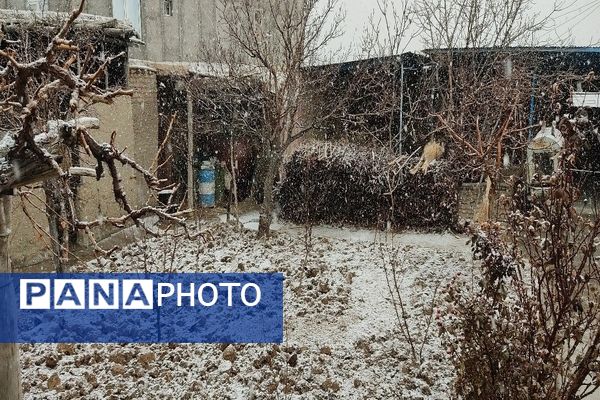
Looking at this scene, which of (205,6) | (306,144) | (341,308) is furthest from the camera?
(205,6)

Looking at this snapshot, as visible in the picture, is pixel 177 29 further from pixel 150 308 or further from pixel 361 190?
pixel 150 308

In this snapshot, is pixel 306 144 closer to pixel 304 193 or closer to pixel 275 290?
pixel 304 193

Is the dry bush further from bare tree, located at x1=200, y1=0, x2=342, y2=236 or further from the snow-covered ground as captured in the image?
bare tree, located at x1=200, y1=0, x2=342, y2=236

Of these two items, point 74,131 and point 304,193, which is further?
point 304,193

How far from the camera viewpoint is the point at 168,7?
16281 mm

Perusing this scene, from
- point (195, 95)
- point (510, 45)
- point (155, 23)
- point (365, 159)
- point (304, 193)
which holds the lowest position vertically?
point (304, 193)

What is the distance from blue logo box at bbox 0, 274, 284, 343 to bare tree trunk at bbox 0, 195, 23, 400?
344 centimetres

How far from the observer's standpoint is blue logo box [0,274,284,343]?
6.12 meters

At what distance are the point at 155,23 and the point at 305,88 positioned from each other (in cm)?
782

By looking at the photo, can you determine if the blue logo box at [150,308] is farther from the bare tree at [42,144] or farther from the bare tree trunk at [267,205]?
the bare tree at [42,144]

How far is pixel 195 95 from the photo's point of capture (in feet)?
40.3

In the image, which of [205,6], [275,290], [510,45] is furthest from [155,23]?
[275,290]

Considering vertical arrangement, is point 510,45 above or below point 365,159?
above

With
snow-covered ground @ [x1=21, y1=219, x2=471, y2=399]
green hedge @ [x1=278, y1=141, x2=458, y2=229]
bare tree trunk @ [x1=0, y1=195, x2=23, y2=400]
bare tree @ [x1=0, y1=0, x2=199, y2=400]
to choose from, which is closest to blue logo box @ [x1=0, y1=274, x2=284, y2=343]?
snow-covered ground @ [x1=21, y1=219, x2=471, y2=399]
